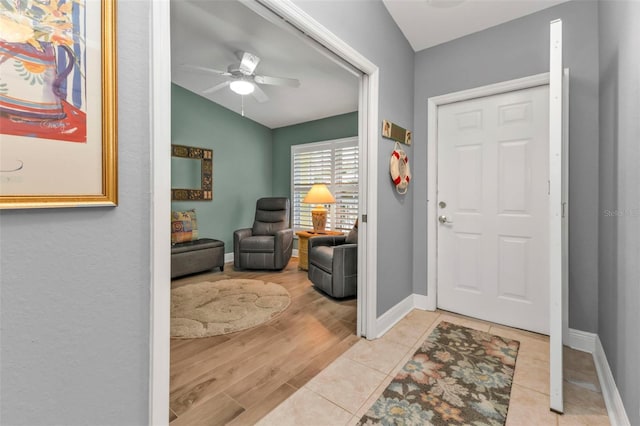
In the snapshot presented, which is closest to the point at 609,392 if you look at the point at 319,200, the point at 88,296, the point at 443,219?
the point at 443,219

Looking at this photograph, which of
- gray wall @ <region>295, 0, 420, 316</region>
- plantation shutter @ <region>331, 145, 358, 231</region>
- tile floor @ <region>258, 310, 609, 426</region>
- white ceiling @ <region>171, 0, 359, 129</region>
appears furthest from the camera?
plantation shutter @ <region>331, 145, 358, 231</region>

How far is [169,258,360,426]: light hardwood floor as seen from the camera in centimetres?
149

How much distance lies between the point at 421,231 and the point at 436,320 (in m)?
0.84

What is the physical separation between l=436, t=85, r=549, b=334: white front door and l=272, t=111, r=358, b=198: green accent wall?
7.27ft

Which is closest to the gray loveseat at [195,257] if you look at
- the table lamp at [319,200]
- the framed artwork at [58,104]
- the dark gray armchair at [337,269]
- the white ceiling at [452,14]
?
the table lamp at [319,200]

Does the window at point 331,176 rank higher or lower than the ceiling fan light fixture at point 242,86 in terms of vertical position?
lower

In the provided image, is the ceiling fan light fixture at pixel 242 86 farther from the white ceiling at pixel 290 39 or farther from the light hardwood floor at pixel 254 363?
the light hardwood floor at pixel 254 363

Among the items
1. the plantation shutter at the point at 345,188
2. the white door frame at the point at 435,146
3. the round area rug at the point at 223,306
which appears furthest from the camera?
the plantation shutter at the point at 345,188

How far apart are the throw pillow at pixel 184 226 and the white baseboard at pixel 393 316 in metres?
3.07

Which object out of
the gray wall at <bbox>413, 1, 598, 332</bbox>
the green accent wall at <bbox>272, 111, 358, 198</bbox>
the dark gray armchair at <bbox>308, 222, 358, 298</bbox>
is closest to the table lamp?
the dark gray armchair at <bbox>308, 222, 358, 298</bbox>

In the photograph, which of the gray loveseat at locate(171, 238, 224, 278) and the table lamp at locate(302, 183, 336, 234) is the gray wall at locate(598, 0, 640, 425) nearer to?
the table lamp at locate(302, 183, 336, 234)

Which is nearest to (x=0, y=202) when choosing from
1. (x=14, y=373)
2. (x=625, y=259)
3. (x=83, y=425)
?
(x=14, y=373)

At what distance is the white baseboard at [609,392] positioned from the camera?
4.35 feet

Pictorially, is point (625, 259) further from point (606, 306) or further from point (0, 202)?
point (0, 202)
